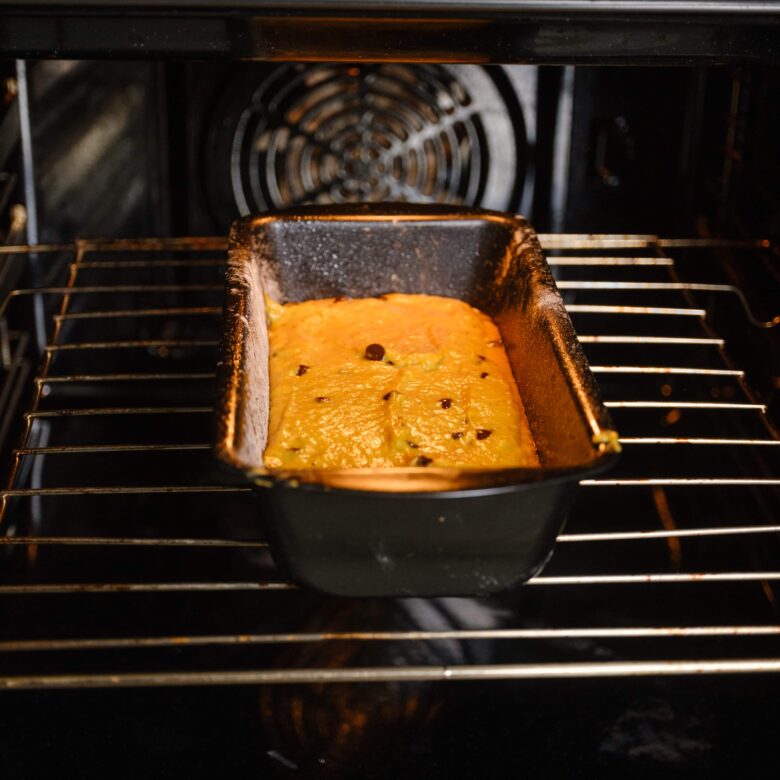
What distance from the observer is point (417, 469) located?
0.91 metres

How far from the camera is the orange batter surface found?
1.20 metres

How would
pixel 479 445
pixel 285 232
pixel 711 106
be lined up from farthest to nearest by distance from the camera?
pixel 711 106 → pixel 285 232 → pixel 479 445

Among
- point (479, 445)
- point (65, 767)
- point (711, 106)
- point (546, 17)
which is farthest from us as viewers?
point (711, 106)

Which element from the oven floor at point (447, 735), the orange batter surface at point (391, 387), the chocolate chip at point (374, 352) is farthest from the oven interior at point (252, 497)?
the chocolate chip at point (374, 352)

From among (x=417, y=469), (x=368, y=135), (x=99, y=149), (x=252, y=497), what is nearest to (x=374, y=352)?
(x=252, y=497)

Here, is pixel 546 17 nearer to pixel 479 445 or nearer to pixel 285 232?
pixel 479 445

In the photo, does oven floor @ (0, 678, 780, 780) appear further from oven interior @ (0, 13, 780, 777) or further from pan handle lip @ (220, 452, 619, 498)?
pan handle lip @ (220, 452, 619, 498)

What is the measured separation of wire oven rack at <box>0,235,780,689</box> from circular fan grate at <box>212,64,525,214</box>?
0.86ft

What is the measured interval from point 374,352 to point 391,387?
8 cm

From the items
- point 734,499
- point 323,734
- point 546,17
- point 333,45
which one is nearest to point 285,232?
point 333,45

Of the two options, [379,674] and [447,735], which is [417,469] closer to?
[379,674]

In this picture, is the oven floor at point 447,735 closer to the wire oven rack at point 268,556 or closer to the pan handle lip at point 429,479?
the wire oven rack at point 268,556

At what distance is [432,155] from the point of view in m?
1.94

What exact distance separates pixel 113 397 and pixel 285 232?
67 centimetres
